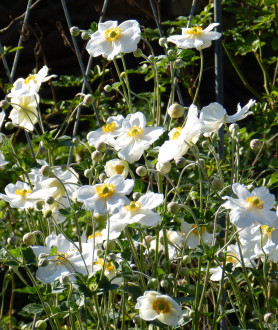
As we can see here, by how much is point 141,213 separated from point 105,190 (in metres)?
0.10

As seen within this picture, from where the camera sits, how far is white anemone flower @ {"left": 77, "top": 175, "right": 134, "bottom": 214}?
1331 mm

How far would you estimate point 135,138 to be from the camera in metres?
1.53

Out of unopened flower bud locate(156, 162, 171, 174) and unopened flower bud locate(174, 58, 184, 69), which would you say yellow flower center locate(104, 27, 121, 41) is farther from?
unopened flower bud locate(156, 162, 171, 174)

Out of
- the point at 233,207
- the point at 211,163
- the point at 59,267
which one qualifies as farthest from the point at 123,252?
the point at 211,163

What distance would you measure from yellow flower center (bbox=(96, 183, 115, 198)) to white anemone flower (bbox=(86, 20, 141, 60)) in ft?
1.42

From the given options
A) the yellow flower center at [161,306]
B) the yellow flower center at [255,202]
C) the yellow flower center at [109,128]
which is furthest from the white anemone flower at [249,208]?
the yellow flower center at [109,128]

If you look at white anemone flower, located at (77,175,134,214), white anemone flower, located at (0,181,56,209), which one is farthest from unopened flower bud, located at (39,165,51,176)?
white anemone flower, located at (77,175,134,214)

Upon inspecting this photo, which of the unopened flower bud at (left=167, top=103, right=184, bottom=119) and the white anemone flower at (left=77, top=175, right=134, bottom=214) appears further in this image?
the unopened flower bud at (left=167, top=103, right=184, bottom=119)

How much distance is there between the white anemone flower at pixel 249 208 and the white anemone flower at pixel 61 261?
330 millimetres

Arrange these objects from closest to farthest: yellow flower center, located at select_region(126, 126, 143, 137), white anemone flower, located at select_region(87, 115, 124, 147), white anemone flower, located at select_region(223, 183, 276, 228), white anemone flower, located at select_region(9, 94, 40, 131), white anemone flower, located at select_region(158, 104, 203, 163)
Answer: white anemone flower, located at select_region(223, 183, 276, 228)
white anemone flower, located at select_region(158, 104, 203, 163)
yellow flower center, located at select_region(126, 126, 143, 137)
white anemone flower, located at select_region(87, 115, 124, 147)
white anemone flower, located at select_region(9, 94, 40, 131)

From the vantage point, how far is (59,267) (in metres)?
1.48

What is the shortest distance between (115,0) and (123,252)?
4402 millimetres

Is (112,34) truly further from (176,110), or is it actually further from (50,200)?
(50,200)

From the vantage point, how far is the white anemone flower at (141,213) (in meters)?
1.38
